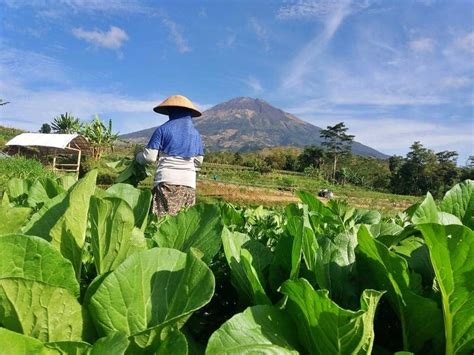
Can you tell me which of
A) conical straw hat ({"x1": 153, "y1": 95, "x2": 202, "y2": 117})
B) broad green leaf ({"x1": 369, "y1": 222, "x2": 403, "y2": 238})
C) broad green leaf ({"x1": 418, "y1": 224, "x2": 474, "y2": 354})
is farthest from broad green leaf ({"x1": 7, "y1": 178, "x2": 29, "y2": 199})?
conical straw hat ({"x1": 153, "y1": 95, "x2": 202, "y2": 117})

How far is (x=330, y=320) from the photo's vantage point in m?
0.52

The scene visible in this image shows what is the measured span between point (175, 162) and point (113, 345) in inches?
185

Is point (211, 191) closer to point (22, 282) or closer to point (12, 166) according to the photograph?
point (12, 166)

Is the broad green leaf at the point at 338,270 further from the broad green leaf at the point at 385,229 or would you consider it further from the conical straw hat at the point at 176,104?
the conical straw hat at the point at 176,104

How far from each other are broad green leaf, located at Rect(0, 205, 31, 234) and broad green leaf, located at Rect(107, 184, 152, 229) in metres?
0.21

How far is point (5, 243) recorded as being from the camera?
0.53 meters

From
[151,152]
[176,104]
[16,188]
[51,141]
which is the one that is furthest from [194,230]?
[51,141]

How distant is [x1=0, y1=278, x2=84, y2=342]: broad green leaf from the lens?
1.61ft

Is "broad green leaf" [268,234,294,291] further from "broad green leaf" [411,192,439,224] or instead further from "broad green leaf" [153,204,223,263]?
"broad green leaf" [411,192,439,224]

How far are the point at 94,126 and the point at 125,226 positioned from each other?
4244cm

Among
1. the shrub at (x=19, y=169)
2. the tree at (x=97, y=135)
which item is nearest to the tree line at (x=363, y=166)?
the tree at (x=97, y=135)

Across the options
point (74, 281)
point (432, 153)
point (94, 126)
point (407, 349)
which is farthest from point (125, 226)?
point (432, 153)

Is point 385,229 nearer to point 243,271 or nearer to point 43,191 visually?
point 243,271

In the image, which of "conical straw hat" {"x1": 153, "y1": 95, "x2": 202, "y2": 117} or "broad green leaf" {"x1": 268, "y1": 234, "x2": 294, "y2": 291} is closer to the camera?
"broad green leaf" {"x1": 268, "y1": 234, "x2": 294, "y2": 291}
